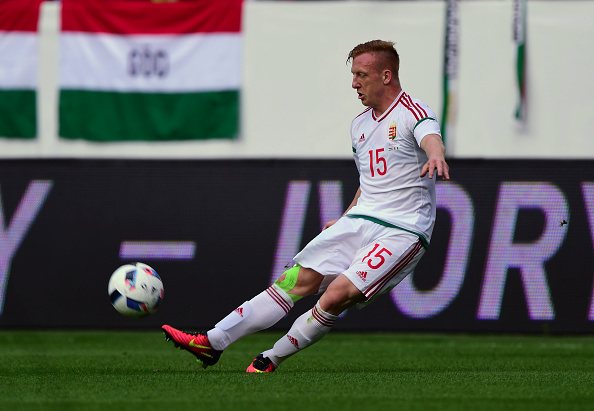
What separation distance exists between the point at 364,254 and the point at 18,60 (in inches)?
392

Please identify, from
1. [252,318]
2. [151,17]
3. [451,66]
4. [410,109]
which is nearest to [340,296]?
[252,318]

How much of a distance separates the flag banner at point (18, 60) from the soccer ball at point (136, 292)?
28.6ft

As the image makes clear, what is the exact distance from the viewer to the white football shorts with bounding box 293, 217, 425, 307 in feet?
19.1

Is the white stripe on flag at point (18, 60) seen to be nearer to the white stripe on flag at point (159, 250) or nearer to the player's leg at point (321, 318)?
the white stripe on flag at point (159, 250)

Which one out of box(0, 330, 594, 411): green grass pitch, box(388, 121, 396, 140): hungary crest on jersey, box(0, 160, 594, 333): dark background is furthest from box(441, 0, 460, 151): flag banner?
box(388, 121, 396, 140): hungary crest on jersey

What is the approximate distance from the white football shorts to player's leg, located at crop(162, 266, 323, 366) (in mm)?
89

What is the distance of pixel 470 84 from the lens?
1387 centimetres

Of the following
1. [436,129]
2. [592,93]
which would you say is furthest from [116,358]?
[592,93]

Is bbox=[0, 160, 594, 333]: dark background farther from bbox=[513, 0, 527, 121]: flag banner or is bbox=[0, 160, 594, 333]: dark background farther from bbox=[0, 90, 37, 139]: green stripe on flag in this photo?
bbox=[0, 90, 37, 139]: green stripe on flag

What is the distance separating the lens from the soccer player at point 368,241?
231 inches

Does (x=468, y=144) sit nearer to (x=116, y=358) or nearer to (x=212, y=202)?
(x=212, y=202)

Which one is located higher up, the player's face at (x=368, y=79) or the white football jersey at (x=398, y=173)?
the player's face at (x=368, y=79)

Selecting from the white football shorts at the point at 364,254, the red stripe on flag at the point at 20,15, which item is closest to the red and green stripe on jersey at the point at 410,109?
the white football shorts at the point at 364,254

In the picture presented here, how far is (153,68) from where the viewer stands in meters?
14.3
